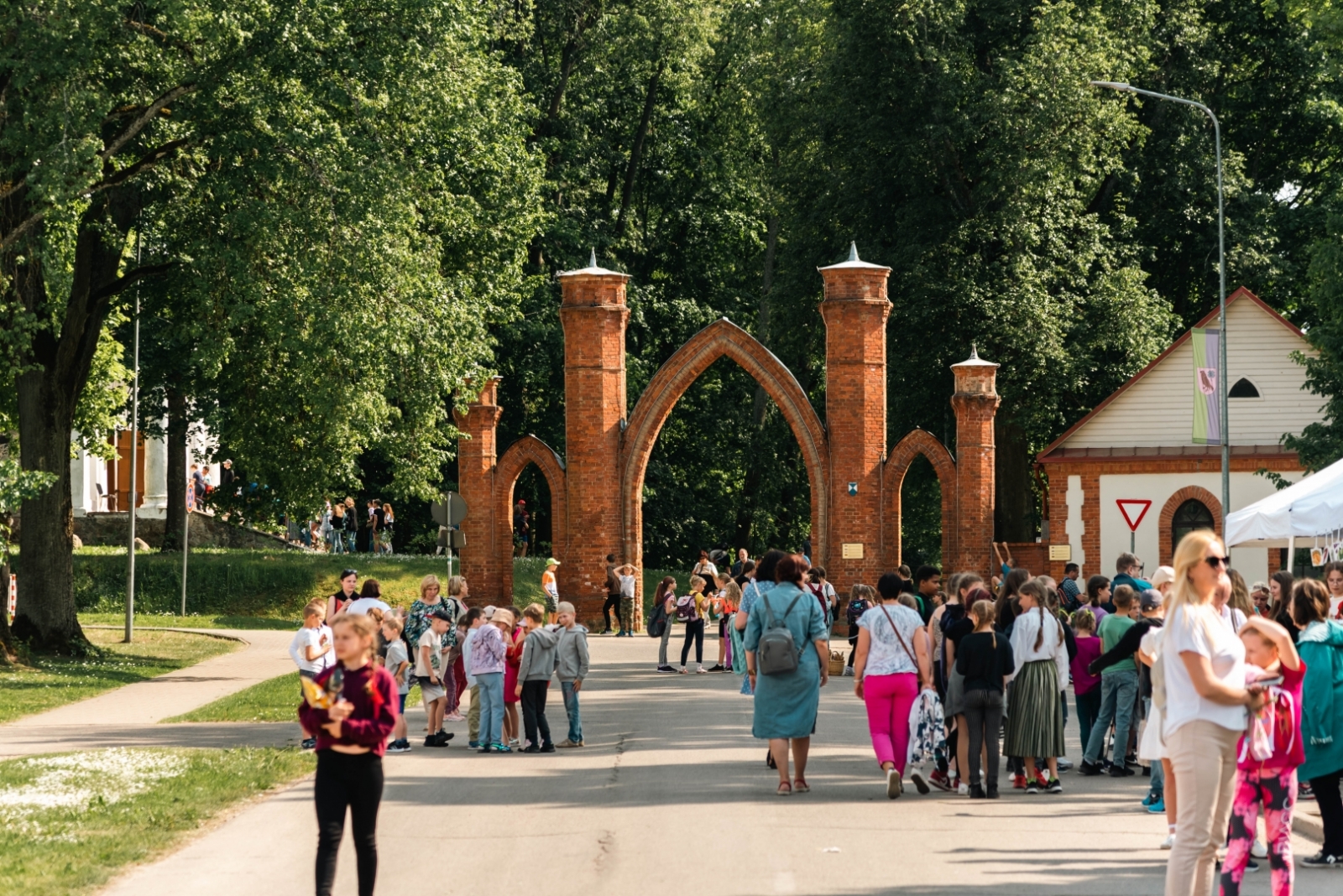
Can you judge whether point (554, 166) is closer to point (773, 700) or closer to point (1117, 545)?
point (1117, 545)

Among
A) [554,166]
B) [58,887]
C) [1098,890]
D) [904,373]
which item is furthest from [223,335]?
[554,166]

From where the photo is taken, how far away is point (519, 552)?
159 ft

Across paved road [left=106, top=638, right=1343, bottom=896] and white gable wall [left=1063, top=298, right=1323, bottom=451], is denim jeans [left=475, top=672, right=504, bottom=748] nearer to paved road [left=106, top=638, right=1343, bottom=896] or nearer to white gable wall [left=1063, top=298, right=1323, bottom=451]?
paved road [left=106, top=638, right=1343, bottom=896]

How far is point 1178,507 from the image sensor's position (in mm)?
40219

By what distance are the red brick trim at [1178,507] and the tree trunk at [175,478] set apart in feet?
76.9

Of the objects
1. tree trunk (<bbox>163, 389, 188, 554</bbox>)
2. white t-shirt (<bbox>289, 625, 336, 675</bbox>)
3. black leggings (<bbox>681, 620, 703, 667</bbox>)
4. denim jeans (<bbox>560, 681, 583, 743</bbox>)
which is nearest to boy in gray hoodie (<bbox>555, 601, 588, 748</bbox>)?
denim jeans (<bbox>560, 681, 583, 743</bbox>)

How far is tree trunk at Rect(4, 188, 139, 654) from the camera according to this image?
25812 millimetres

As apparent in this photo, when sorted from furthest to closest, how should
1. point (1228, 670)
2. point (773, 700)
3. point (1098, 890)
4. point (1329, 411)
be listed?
1. point (1329, 411)
2. point (773, 700)
3. point (1098, 890)
4. point (1228, 670)

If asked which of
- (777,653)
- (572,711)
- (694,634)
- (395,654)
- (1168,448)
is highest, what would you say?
(1168,448)

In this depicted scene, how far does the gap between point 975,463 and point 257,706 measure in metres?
21.2

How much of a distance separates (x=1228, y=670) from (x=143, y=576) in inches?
1398

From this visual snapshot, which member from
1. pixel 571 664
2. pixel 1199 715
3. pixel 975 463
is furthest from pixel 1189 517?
pixel 1199 715

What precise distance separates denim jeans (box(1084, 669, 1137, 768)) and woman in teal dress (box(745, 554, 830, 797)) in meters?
2.63

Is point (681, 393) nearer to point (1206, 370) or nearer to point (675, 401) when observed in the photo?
point (675, 401)
